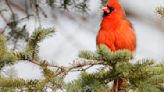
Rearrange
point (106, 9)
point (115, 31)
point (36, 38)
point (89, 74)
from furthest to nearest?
point (106, 9) < point (115, 31) < point (36, 38) < point (89, 74)

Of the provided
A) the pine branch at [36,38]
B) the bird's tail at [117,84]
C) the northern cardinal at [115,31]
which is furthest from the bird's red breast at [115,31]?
the pine branch at [36,38]

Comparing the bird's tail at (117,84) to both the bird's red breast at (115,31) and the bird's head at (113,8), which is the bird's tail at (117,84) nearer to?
the bird's red breast at (115,31)

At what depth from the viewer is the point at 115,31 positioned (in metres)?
3.78

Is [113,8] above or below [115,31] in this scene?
above

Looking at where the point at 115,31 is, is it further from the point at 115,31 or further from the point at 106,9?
the point at 106,9

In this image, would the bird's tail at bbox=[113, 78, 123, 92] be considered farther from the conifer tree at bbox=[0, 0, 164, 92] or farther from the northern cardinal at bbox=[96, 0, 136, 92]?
the northern cardinal at bbox=[96, 0, 136, 92]

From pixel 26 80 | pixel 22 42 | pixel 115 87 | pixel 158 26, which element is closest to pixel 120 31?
pixel 158 26

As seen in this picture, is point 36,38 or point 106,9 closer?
point 36,38

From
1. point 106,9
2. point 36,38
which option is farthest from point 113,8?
point 36,38

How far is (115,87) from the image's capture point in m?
2.57

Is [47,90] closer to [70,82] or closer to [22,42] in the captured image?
[70,82]

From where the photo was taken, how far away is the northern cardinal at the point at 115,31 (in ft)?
12.2

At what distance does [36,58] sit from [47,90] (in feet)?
0.55

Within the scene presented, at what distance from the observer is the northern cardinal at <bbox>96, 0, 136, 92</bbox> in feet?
12.2
